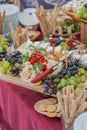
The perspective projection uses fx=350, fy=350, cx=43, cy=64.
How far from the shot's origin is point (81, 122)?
4.26 feet

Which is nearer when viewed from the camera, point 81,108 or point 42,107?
point 81,108

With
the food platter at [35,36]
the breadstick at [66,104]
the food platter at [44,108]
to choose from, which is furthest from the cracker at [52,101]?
the food platter at [35,36]

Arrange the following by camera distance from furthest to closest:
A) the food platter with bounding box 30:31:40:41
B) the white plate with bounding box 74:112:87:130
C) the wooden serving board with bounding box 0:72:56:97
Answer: the food platter with bounding box 30:31:40:41
the wooden serving board with bounding box 0:72:56:97
the white plate with bounding box 74:112:87:130

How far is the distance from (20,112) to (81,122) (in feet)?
1.41

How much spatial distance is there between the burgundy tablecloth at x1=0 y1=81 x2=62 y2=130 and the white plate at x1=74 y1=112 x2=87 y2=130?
0.49ft

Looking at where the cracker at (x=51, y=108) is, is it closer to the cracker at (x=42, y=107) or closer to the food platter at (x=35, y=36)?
the cracker at (x=42, y=107)

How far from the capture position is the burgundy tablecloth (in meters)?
1.47

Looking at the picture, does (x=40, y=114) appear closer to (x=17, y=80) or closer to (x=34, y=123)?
(x=34, y=123)

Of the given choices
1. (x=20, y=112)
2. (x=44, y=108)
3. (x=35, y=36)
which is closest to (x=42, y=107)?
(x=44, y=108)

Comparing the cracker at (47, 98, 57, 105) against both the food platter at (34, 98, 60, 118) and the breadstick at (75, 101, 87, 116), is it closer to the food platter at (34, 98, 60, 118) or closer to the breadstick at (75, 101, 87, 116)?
the food platter at (34, 98, 60, 118)

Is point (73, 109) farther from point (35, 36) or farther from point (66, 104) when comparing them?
point (35, 36)

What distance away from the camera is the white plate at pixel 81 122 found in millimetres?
1278

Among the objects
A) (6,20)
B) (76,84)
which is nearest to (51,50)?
(76,84)

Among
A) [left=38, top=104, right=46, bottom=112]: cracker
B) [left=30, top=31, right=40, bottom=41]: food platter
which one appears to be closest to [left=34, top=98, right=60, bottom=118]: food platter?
[left=38, top=104, right=46, bottom=112]: cracker
